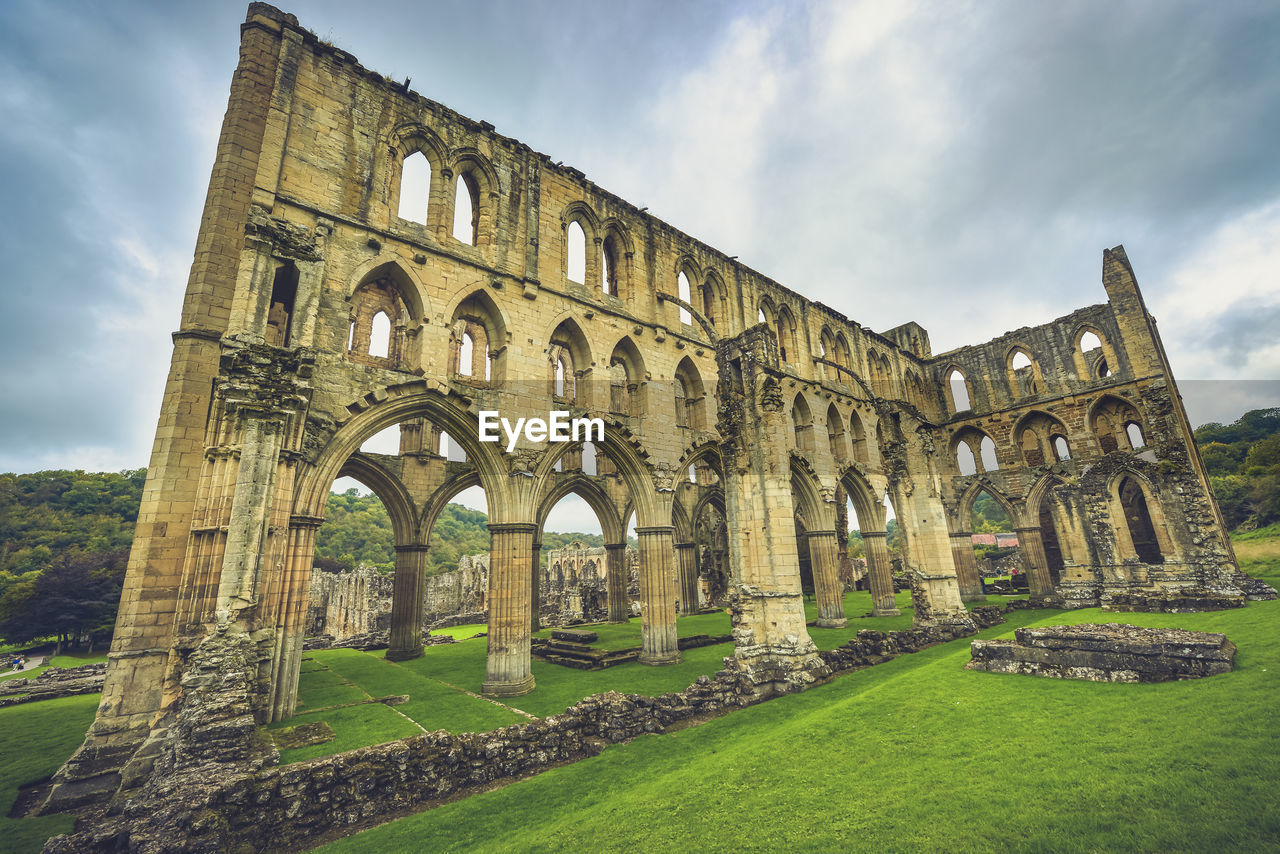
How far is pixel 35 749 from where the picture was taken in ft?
31.3

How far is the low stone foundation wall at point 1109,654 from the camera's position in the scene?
785 centimetres

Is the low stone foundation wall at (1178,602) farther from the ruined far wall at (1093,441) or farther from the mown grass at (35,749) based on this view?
the mown grass at (35,749)

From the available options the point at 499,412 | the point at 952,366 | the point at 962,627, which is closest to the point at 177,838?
the point at 499,412

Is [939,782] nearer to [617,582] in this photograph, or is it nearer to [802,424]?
[802,424]

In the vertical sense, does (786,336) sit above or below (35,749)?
above

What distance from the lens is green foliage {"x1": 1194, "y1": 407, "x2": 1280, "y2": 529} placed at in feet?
115

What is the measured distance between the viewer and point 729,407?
1198cm

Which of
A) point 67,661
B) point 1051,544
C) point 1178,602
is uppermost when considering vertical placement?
point 1051,544

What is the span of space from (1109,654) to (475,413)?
13117mm

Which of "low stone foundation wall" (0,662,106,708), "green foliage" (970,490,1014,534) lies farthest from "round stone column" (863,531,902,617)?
"green foliage" (970,490,1014,534)

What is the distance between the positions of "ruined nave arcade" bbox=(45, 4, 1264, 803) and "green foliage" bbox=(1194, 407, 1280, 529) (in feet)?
77.3

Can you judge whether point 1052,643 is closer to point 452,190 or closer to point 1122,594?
point 1122,594

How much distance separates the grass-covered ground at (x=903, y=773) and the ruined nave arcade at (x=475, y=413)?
2.23 m

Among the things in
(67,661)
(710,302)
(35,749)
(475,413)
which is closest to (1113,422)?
(710,302)
